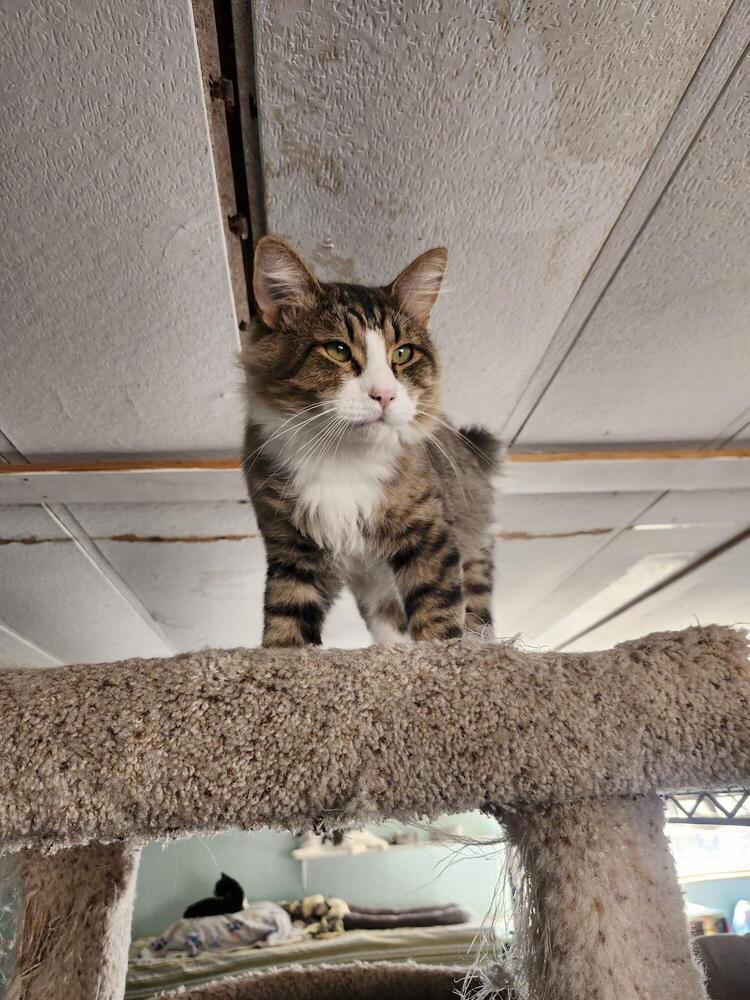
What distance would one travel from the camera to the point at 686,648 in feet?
1.96

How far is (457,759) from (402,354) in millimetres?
590

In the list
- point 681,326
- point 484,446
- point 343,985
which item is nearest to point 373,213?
point 484,446

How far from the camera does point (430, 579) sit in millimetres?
915

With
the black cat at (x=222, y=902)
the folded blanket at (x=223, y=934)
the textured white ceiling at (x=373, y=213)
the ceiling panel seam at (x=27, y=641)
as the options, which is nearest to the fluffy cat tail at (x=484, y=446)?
the textured white ceiling at (x=373, y=213)

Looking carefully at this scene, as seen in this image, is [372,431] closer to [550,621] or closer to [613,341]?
[613,341]

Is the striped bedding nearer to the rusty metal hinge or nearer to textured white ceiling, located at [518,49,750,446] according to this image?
textured white ceiling, located at [518,49,750,446]

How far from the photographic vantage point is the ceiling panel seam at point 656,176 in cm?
75

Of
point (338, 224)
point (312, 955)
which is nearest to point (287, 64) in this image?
point (338, 224)

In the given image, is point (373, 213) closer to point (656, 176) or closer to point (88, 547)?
point (656, 176)

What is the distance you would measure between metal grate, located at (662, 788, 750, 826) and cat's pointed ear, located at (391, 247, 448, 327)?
0.79m

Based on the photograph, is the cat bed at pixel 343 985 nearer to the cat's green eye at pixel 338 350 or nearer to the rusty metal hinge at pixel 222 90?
the cat's green eye at pixel 338 350

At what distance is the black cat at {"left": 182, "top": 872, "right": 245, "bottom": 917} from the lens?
3.29 m

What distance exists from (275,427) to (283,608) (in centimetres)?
26

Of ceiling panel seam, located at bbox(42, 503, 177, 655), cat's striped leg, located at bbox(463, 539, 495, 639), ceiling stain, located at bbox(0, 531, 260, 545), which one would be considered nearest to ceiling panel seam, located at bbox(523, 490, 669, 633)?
cat's striped leg, located at bbox(463, 539, 495, 639)
